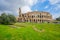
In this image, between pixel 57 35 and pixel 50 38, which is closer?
pixel 50 38

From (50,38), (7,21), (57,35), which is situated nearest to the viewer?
(50,38)

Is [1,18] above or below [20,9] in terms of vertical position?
below

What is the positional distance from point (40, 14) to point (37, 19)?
546cm

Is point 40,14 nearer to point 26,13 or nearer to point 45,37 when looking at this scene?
point 26,13

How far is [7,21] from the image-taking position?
79875mm

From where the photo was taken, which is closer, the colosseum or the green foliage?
the green foliage

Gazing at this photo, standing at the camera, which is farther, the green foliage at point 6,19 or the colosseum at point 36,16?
the colosseum at point 36,16

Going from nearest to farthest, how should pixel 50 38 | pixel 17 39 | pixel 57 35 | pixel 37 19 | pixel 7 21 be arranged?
1. pixel 17 39
2. pixel 50 38
3. pixel 57 35
4. pixel 7 21
5. pixel 37 19

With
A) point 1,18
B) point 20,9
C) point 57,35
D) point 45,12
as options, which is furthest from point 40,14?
point 57,35

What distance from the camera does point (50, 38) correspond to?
98.8ft

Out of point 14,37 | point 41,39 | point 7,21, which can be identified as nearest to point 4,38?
point 14,37

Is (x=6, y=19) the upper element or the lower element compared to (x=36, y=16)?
lower

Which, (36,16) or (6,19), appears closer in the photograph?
(6,19)

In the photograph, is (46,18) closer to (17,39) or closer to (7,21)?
(7,21)
